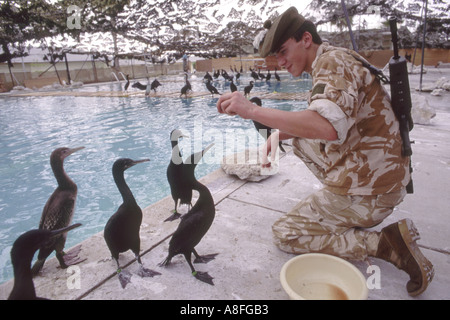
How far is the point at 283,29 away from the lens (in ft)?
6.18

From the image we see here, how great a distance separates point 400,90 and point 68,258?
2.70 metres

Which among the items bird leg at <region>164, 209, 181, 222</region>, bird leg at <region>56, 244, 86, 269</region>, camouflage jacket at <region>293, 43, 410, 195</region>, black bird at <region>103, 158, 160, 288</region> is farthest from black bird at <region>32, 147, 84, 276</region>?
camouflage jacket at <region>293, 43, 410, 195</region>

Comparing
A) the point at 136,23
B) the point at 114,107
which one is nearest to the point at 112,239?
the point at 114,107

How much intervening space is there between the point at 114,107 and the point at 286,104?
7.87 meters

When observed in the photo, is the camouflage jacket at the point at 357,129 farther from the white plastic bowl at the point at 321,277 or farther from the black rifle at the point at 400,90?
the white plastic bowl at the point at 321,277

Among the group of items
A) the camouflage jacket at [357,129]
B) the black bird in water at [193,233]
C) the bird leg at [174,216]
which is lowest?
the bird leg at [174,216]

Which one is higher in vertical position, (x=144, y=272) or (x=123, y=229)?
(x=123, y=229)

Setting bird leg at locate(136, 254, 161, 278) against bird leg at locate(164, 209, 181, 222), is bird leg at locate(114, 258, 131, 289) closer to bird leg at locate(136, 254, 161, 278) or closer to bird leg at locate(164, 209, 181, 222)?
bird leg at locate(136, 254, 161, 278)

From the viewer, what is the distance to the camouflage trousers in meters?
2.12

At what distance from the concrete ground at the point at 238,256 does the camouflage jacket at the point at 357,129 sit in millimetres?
666

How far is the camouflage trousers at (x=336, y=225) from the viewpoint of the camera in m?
→ 2.12

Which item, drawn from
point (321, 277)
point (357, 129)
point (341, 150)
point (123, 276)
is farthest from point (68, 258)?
point (357, 129)

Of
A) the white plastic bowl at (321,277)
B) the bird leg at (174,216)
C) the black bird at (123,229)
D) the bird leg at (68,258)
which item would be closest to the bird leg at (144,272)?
the black bird at (123,229)

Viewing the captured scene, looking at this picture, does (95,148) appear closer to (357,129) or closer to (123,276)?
(123,276)
